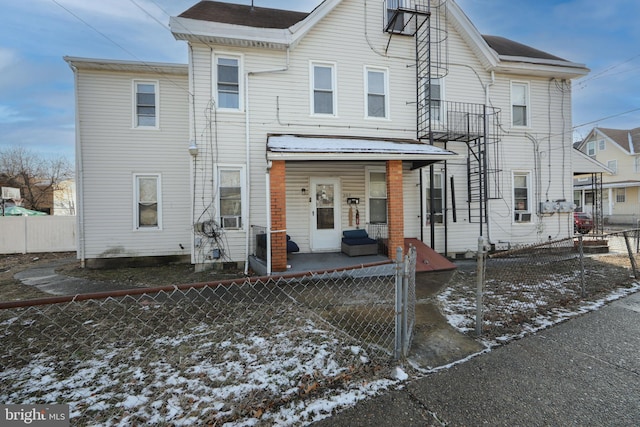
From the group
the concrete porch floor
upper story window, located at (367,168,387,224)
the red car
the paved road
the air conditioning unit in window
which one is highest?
upper story window, located at (367,168,387,224)

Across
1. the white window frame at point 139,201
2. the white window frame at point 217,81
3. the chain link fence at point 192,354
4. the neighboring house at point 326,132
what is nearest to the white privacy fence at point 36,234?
the neighboring house at point 326,132

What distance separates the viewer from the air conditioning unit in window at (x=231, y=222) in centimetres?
778

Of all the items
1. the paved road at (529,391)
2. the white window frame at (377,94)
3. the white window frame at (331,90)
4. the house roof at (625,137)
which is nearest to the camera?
the paved road at (529,391)

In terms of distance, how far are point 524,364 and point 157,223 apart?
377 inches

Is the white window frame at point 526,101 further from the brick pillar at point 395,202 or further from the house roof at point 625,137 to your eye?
the house roof at point 625,137

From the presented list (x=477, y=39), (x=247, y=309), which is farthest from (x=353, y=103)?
(x=247, y=309)

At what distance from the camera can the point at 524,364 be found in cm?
287

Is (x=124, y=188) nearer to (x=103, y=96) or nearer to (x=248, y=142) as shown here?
(x=103, y=96)

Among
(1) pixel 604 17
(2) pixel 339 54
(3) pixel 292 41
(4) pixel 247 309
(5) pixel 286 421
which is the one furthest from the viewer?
(1) pixel 604 17

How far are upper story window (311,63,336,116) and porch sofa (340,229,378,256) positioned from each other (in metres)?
3.71

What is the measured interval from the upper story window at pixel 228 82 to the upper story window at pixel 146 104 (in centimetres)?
264

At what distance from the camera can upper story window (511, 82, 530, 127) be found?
31.5 ft

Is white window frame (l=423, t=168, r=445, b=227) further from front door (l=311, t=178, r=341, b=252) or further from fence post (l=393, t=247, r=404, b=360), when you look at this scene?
fence post (l=393, t=247, r=404, b=360)

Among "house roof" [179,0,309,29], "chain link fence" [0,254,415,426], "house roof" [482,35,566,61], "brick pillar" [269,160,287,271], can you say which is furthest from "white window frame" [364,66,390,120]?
"chain link fence" [0,254,415,426]
